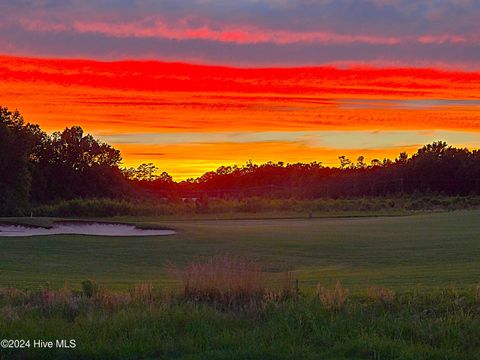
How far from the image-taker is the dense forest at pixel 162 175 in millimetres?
59281

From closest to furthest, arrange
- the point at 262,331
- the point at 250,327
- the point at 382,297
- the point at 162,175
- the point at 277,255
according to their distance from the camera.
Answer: the point at 262,331
the point at 250,327
the point at 382,297
the point at 277,255
the point at 162,175

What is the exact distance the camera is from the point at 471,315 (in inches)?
376

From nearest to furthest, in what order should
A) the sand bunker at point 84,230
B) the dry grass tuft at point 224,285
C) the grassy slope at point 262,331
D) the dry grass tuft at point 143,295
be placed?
the grassy slope at point 262,331 < the dry grass tuft at point 143,295 < the dry grass tuft at point 224,285 < the sand bunker at point 84,230

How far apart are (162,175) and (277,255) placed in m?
82.5

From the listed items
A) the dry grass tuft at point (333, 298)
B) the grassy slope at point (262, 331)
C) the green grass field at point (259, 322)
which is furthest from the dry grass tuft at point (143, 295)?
the dry grass tuft at point (333, 298)

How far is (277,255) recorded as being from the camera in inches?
936

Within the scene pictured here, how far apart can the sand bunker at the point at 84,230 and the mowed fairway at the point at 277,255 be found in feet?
5.98

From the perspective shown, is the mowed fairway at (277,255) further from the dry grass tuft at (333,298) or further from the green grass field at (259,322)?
the dry grass tuft at (333,298)

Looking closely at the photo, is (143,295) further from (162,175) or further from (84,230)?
(162,175)

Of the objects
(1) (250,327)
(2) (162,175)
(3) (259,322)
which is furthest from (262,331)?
(2) (162,175)

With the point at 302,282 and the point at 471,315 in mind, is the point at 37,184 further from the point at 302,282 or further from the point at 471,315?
the point at 471,315

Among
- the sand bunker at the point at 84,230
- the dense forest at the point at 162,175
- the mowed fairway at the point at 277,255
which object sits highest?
the dense forest at the point at 162,175

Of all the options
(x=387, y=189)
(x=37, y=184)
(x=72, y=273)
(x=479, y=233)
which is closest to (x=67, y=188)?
(x=37, y=184)

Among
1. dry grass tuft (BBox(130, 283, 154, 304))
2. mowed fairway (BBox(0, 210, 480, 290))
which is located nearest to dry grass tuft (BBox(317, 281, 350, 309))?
dry grass tuft (BBox(130, 283, 154, 304))
